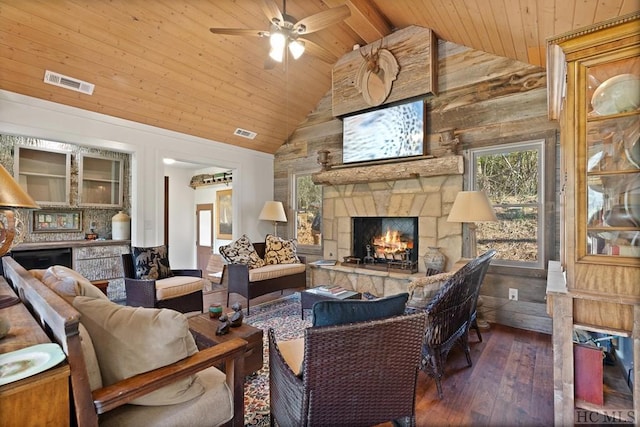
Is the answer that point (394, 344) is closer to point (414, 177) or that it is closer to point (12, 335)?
point (12, 335)

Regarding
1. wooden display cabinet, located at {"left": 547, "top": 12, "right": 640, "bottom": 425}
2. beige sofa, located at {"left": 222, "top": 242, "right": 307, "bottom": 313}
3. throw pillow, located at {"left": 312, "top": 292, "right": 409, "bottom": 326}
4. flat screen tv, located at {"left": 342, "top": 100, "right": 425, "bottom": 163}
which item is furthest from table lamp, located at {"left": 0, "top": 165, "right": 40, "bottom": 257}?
flat screen tv, located at {"left": 342, "top": 100, "right": 425, "bottom": 163}

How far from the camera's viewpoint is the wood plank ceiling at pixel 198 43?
9.02 ft

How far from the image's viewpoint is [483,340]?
3041 millimetres

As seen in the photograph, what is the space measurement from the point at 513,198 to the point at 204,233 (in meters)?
6.42

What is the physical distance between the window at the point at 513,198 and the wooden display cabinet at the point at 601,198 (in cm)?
203

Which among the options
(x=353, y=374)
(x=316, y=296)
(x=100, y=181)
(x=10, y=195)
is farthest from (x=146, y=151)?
(x=353, y=374)

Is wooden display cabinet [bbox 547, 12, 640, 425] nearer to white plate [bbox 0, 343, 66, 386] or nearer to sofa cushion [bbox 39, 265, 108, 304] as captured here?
white plate [bbox 0, 343, 66, 386]

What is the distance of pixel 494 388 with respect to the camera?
2.16m

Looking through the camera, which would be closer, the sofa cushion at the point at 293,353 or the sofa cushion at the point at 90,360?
the sofa cushion at the point at 90,360

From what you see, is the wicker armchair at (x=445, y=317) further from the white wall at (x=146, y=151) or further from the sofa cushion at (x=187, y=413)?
the white wall at (x=146, y=151)

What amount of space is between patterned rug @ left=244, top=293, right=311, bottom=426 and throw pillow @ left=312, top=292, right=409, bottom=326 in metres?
1.01

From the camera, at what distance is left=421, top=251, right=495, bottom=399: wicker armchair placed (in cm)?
202

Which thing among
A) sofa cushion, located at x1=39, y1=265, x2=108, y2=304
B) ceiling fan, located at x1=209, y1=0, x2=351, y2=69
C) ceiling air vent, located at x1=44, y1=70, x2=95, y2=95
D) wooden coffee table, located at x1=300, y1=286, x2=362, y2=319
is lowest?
wooden coffee table, located at x1=300, y1=286, x2=362, y2=319

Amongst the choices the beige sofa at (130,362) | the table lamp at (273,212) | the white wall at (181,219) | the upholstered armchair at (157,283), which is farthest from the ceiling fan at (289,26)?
the white wall at (181,219)
